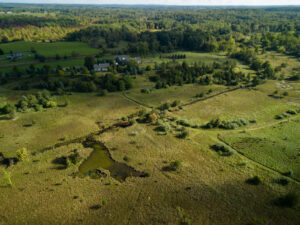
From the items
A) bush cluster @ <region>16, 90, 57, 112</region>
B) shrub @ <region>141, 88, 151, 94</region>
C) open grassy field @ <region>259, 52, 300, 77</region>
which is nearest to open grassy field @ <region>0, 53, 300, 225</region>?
bush cluster @ <region>16, 90, 57, 112</region>

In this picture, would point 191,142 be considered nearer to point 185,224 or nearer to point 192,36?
point 185,224

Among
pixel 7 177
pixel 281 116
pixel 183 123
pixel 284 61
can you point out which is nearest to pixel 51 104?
pixel 7 177

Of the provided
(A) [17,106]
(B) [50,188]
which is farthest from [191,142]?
(A) [17,106]

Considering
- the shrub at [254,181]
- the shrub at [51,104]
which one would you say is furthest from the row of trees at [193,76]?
the shrub at [254,181]

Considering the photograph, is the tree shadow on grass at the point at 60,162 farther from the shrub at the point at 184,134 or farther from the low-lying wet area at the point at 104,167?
the shrub at the point at 184,134

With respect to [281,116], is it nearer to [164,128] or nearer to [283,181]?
[283,181]

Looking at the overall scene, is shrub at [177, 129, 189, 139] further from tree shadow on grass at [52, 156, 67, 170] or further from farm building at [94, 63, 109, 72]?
farm building at [94, 63, 109, 72]
